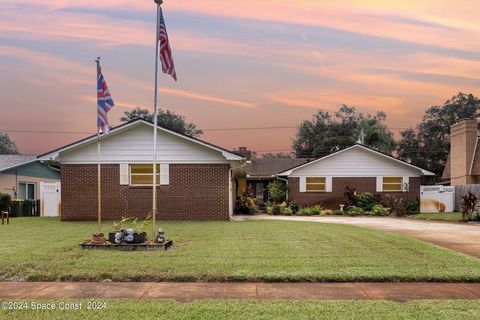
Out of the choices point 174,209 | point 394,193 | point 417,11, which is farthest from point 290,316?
Answer: point 394,193

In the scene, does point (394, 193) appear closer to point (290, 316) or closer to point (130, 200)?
point (130, 200)

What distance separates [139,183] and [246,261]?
11.8 m

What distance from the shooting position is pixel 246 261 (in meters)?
8.38

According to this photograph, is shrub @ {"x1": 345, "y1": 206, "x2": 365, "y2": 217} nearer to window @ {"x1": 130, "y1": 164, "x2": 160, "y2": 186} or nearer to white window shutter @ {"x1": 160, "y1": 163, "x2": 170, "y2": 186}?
white window shutter @ {"x1": 160, "y1": 163, "x2": 170, "y2": 186}

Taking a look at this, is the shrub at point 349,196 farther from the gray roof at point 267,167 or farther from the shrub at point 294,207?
the gray roof at point 267,167

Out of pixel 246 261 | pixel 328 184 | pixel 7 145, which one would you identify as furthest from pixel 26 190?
pixel 7 145

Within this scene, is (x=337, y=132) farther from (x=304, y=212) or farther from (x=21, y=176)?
(x=21, y=176)

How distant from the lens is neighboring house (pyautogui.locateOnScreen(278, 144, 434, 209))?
2845cm

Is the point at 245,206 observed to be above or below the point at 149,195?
below

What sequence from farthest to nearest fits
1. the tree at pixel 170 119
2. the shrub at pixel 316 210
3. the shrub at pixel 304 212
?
1. the tree at pixel 170 119
2. the shrub at pixel 316 210
3. the shrub at pixel 304 212

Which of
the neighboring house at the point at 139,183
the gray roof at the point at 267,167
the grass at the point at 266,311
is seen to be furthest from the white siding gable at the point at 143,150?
the gray roof at the point at 267,167

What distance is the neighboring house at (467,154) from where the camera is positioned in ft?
105

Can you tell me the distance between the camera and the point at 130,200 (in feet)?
62.9

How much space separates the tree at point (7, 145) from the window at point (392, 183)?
74.6 m
